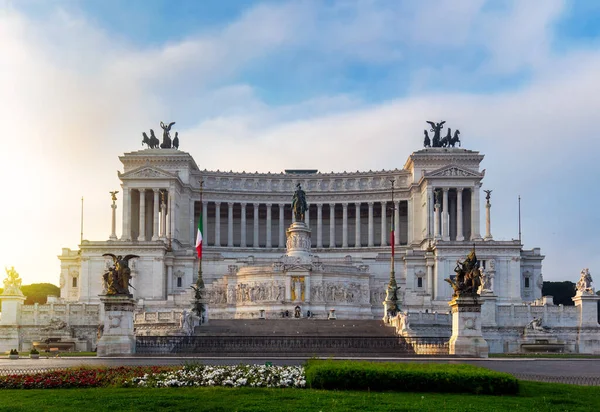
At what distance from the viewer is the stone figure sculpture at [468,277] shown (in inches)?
1948

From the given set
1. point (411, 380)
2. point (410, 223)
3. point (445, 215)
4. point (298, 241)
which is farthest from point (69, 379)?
point (410, 223)

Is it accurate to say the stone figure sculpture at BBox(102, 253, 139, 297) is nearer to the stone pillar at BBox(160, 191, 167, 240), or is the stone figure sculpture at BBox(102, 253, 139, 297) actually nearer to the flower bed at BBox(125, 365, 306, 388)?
the flower bed at BBox(125, 365, 306, 388)

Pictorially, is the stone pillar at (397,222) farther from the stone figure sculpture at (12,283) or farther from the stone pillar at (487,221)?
the stone figure sculpture at (12,283)

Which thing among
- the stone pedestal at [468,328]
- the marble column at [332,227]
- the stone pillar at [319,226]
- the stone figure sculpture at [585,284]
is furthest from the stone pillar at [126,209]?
the stone pedestal at [468,328]

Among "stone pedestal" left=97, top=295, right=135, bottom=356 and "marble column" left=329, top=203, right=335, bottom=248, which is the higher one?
"marble column" left=329, top=203, right=335, bottom=248

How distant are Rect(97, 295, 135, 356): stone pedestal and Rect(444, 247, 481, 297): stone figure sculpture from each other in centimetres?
2013

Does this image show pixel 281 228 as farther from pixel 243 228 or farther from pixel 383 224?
pixel 383 224

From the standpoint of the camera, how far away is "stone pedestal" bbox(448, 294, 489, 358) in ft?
162

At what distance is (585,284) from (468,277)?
38.0m

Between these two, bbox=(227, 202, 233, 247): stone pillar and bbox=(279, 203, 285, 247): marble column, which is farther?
bbox=(279, 203, 285, 247): marble column

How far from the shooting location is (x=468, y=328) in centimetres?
4988

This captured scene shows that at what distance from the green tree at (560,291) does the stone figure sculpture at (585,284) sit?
160 feet

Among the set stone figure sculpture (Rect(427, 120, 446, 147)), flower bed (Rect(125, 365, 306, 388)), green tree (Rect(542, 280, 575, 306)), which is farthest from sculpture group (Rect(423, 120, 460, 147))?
flower bed (Rect(125, 365, 306, 388))

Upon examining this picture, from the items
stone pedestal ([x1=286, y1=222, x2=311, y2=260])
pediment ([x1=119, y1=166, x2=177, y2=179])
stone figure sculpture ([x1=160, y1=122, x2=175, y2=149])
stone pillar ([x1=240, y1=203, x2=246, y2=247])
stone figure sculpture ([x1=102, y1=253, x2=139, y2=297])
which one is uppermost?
stone figure sculpture ([x1=160, y1=122, x2=175, y2=149])
